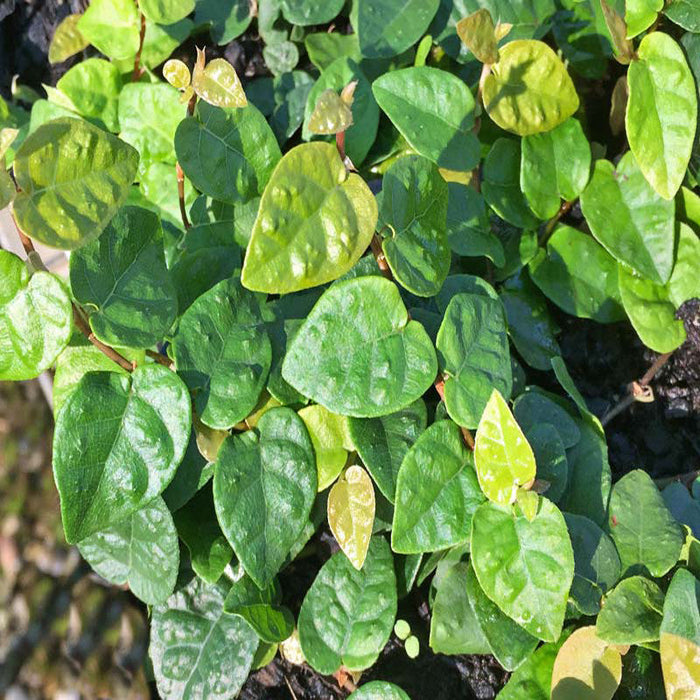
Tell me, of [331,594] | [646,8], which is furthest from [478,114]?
[331,594]

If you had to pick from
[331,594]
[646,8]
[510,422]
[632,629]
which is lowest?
[331,594]

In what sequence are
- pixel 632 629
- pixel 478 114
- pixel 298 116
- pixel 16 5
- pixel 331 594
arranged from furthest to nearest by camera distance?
1. pixel 16 5
2. pixel 298 116
3. pixel 478 114
4. pixel 331 594
5. pixel 632 629

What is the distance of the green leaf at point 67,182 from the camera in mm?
809

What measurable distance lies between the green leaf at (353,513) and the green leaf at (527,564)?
0.14 m

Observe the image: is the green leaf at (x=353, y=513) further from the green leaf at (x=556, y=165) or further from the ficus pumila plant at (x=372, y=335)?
the green leaf at (x=556, y=165)

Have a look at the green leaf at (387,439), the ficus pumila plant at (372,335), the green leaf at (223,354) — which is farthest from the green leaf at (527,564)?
the green leaf at (223,354)

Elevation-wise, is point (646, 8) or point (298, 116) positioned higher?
point (646, 8)

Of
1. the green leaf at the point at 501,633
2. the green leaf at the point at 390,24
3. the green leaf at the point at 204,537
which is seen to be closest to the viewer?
the green leaf at the point at 501,633

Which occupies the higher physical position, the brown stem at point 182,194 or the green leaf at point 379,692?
the brown stem at point 182,194

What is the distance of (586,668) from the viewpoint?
100 cm

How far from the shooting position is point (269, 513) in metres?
1.01

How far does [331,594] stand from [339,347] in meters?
0.42

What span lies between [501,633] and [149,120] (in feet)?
3.39

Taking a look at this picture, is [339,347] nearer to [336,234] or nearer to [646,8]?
[336,234]
